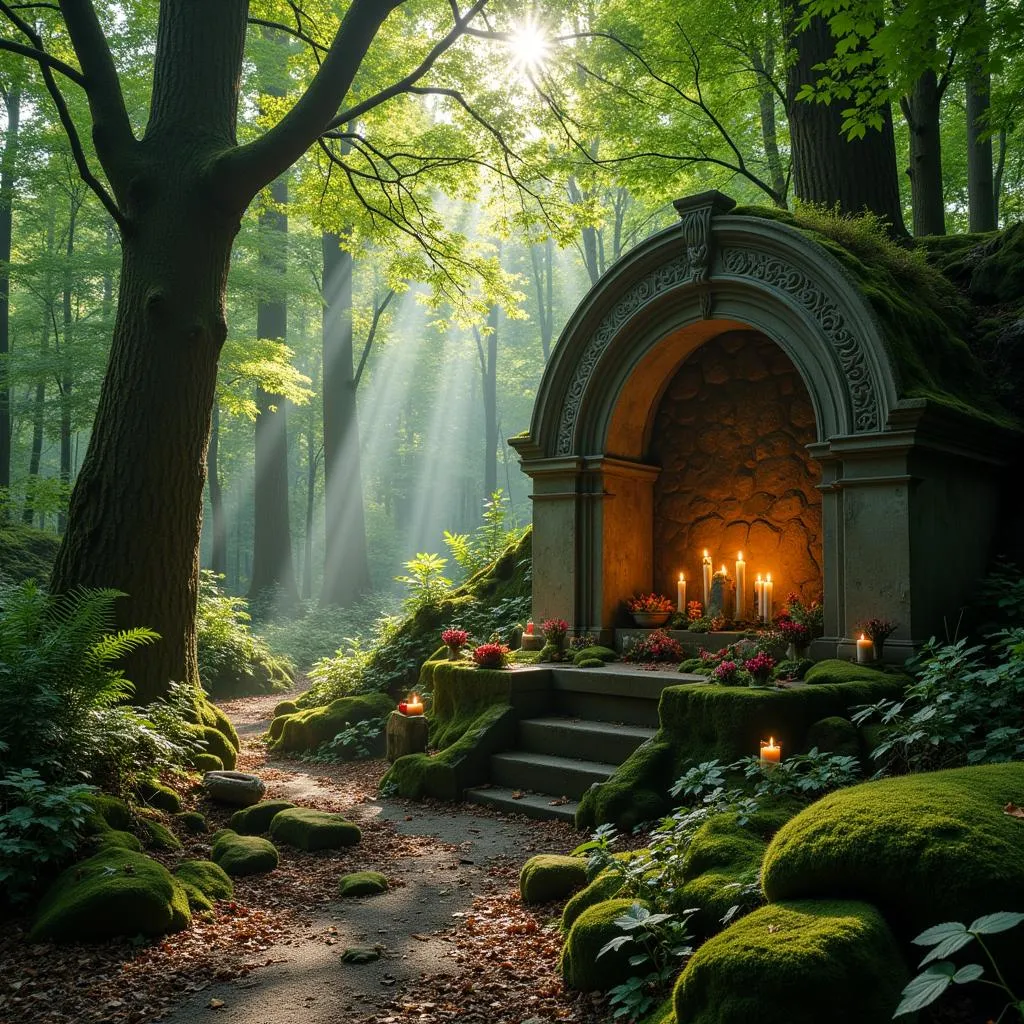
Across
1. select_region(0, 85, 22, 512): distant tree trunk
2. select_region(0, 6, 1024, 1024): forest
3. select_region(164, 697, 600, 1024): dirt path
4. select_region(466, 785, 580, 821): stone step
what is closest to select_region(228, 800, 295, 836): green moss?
select_region(0, 6, 1024, 1024): forest

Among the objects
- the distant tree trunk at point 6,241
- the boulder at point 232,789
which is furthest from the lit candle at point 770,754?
the distant tree trunk at point 6,241

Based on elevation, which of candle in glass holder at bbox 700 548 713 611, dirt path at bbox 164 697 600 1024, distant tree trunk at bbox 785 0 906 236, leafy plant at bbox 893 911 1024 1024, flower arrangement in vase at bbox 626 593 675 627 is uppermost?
distant tree trunk at bbox 785 0 906 236

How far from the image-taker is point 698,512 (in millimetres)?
9789

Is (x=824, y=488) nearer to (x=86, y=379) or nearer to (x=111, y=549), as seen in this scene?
(x=111, y=549)

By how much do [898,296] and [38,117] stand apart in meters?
16.0

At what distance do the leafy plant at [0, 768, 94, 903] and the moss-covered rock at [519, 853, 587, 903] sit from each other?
2403 millimetres

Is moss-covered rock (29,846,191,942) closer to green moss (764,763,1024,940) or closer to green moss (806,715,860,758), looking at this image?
green moss (764,763,1024,940)

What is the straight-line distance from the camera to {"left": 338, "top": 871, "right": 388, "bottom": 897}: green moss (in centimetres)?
528

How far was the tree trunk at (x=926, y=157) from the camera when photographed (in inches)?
473

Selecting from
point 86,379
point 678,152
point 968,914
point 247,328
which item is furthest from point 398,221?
point 247,328

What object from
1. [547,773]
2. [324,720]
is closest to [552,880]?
[547,773]

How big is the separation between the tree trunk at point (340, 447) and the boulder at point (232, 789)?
539 inches

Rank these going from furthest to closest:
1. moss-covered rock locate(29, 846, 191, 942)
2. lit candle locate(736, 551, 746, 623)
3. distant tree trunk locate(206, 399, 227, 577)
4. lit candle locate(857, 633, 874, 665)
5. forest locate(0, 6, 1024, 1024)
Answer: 1. distant tree trunk locate(206, 399, 227, 577)
2. lit candle locate(736, 551, 746, 623)
3. lit candle locate(857, 633, 874, 665)
4. forest locate(0, 6, 1024, 1024)
5. moss-covered rock locate(29, 846, 191, 942)

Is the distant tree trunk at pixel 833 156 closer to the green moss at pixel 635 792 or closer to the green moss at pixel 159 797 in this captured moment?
the green moss at pixel 635 792
